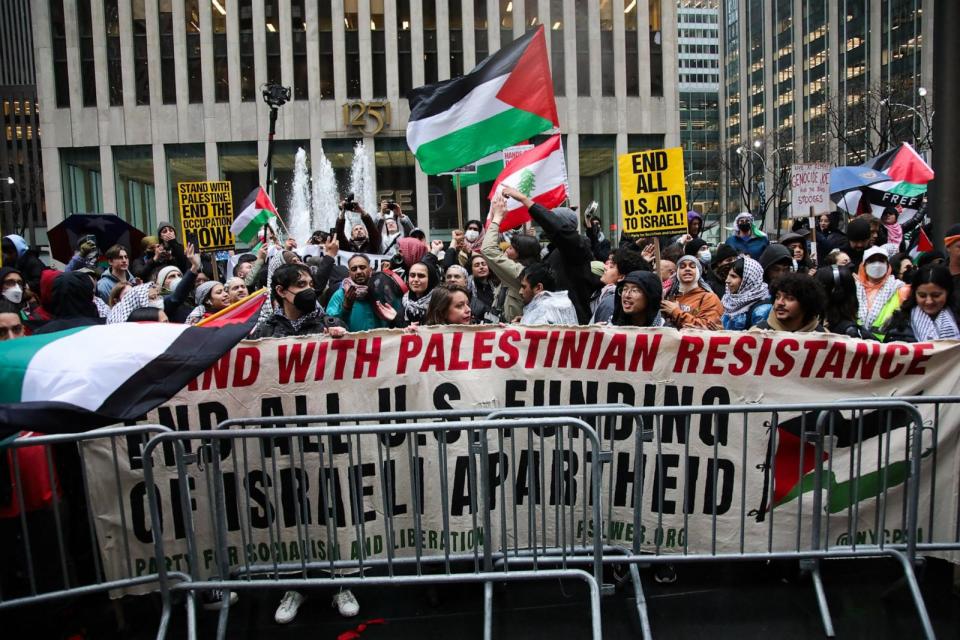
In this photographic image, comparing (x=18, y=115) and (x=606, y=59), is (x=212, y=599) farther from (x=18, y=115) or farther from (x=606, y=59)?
(x=18, y=115)

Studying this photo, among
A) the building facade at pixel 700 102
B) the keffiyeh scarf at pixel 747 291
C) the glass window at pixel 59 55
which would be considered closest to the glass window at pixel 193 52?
the glass window at pixel 59 55

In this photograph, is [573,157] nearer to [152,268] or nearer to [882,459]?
[152,268]

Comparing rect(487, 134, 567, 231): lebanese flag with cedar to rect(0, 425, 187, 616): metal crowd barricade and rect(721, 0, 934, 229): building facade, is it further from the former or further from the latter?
rect(721, 0, 934, 229): building facade

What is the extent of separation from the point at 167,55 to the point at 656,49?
23259mm

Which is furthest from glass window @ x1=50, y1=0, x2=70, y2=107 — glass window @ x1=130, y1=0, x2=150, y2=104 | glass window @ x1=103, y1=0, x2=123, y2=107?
glass window @ x1=130, y1=0, x2=150, y2=104

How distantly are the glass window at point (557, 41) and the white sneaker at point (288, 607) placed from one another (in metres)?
35.4

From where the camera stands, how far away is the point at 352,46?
3800 centimetres

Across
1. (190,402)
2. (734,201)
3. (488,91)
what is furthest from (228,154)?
(734,201)

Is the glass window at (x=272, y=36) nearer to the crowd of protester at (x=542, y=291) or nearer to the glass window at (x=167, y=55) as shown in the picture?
the glass window at (x=167, y=55)

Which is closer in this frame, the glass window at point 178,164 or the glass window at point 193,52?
the glass window at point 193,52

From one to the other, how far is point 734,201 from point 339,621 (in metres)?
109

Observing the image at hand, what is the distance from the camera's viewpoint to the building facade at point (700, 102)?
98.6 metres

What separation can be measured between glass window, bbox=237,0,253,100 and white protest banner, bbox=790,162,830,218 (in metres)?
31.8

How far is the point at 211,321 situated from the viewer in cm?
424
